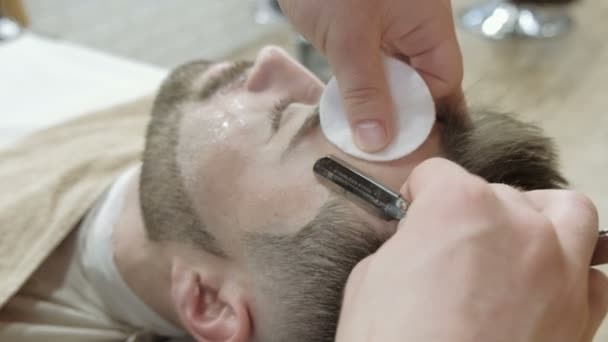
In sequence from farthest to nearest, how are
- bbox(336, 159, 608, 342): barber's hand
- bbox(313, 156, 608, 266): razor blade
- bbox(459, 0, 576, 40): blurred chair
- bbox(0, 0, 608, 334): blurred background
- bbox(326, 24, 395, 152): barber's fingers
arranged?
bbox(459, 0, 576, 40): blurred chair
bbox(0, 0, 608, 334): blurred background
bbox(326, 24, 395, 152): barber's fingers
bbox(313, 156, 608, 266): razor blade
bbox(336, 159, 608, 342): barber's hand

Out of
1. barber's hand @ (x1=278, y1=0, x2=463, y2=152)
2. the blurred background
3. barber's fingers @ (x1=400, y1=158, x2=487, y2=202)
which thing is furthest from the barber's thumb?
the blurred background

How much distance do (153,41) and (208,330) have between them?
1.84 m

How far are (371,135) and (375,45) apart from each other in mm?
111

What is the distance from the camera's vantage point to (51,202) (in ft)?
3.98

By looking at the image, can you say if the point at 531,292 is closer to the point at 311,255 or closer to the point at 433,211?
the point at 433,211

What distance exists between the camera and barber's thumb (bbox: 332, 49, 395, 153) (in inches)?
31.0

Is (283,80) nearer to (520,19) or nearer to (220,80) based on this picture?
(220,80)

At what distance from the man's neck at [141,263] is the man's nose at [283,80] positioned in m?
0.30

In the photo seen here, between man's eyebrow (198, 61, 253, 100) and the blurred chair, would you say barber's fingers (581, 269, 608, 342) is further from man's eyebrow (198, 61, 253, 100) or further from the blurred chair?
the blurred chair

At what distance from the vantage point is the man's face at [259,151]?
0.85 m

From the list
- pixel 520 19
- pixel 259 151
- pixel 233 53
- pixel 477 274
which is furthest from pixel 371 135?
pixel 520 19

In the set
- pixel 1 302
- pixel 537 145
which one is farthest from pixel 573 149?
pixel 1 302

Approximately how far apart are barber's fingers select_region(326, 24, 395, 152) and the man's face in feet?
0.14

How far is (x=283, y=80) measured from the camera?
1.01 metres
